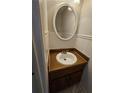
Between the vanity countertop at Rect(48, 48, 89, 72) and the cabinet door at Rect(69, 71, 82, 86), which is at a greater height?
the vanity countertop at Rect(48, 48, 89, 72)

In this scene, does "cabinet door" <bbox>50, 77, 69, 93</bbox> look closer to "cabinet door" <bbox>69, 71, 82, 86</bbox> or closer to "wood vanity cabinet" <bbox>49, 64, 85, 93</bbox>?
"wood vanity cabinet" <bbox>49, 64, 85, 93</bbox>

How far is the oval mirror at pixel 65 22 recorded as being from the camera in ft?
7.04

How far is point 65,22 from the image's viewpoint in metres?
2.25

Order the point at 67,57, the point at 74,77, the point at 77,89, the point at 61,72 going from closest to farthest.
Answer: the point at 61,72 → the point at 74,77 → the point at 67,57 → the point at 77,89

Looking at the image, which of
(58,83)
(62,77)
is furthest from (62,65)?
(58,83)

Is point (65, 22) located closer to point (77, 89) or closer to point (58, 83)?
point (58, 83)

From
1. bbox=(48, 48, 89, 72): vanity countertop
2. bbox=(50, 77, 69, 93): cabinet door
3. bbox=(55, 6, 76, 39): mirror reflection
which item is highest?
bbox=(55, 6, 76, 39): mirror reflection

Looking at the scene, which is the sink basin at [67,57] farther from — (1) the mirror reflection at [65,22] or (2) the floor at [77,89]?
(2) the floor at [77,89]

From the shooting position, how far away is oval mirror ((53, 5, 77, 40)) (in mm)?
2145

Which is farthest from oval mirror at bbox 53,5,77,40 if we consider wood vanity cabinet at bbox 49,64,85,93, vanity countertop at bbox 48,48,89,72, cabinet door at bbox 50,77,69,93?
cabinet door at bbox 50,77,69,93

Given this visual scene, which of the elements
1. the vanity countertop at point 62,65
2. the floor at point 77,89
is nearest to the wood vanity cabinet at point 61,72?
the vanity countertop at point 62,65

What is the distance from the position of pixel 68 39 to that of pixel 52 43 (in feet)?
1.18
